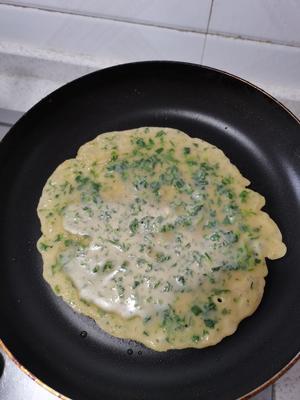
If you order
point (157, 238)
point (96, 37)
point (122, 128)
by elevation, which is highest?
point (96, 37)

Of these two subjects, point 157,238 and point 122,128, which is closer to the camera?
point 157,238

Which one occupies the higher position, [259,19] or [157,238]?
[259,19]

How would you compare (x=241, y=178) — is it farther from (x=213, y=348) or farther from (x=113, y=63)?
(x=113, y=63)

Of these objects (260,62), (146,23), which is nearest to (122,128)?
(146,23)

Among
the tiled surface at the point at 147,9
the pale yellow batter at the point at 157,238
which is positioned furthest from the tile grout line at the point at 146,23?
the pale yellow batter at the point at 157,238

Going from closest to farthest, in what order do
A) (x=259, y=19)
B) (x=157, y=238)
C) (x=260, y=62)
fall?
(x=157, y=238), (x=259, y=19), (x=260, y=62)

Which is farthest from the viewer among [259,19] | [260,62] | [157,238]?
[260,62]

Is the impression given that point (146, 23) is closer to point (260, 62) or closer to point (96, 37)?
point (96, 37)
